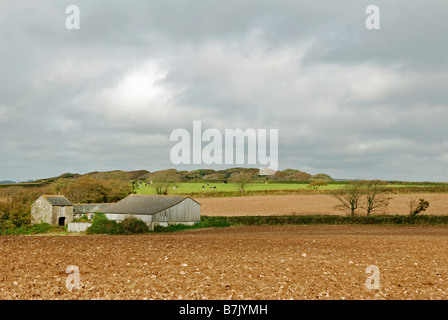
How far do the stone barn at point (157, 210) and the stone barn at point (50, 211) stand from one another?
1048 centimetres

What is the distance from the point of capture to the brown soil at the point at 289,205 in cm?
7419

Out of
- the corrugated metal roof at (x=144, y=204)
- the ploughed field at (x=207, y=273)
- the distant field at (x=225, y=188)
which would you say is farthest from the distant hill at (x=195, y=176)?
the ploughed field at (x=207, y=273)

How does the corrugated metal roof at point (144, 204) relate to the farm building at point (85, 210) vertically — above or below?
above

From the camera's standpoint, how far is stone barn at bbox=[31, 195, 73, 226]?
2736 inches

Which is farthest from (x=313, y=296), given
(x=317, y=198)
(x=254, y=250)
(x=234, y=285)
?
(x=317, y=198)

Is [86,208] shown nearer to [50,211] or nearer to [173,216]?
[50,211]

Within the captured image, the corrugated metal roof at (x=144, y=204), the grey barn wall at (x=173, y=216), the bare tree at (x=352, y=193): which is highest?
the bare tree at (x=352, y=193)

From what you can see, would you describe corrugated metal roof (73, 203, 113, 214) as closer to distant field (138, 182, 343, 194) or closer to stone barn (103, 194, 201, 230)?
stone barn (103, 194, 201, 230)

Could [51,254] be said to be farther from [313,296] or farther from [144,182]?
[144,182]

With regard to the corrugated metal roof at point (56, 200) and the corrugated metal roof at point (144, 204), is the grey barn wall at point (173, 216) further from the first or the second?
the corrugated metal roof at point (56, 200)

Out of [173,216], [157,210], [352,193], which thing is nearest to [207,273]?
[157,210]

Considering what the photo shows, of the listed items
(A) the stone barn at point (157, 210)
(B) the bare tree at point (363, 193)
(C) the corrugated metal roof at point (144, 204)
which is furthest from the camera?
(B) the bare tree at point (363, 193)

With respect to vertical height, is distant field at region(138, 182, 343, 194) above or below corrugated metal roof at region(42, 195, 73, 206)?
above

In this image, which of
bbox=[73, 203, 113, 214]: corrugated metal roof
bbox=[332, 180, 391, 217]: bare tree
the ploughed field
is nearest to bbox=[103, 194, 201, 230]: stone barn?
bbox=[73, 203, 113, 214]: corrugated metal roof
